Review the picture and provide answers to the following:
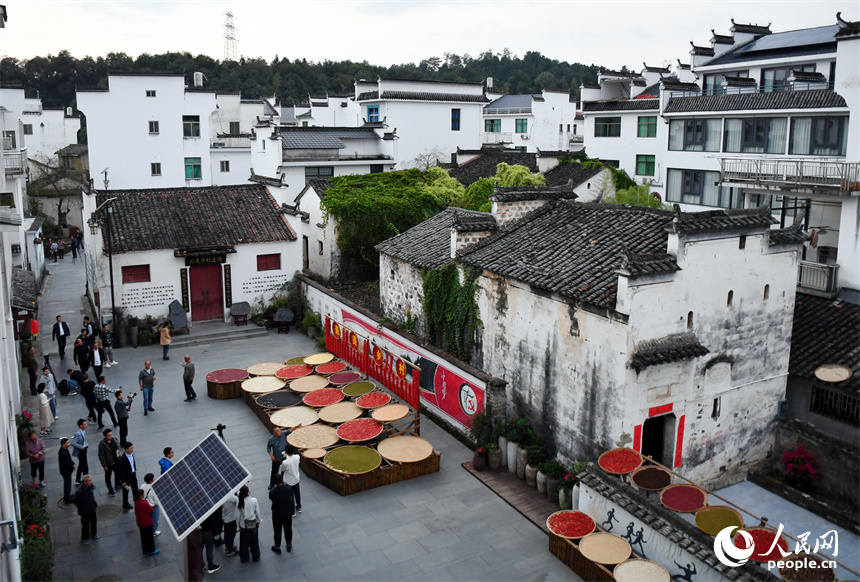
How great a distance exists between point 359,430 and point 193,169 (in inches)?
1216

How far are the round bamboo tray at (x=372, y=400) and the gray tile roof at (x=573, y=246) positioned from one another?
4.23 m

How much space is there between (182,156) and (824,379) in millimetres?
36721

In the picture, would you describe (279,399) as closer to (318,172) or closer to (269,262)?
(269,262)

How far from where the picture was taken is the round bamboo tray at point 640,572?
1126 cm

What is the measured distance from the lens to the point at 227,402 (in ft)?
66.6

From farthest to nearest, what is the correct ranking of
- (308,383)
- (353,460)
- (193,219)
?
(193,219) → (308,383) → (353,460)

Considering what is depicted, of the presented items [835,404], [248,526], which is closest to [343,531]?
[248,526]

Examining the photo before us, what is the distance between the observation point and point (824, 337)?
697 inches

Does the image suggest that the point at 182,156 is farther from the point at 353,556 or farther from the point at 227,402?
the point at 353,556

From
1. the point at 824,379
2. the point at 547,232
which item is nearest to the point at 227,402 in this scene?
the point at 547,232

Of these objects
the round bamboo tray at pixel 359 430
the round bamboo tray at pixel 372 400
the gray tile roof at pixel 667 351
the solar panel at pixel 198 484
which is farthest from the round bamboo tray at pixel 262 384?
the gray tile roof at pixel 667 351

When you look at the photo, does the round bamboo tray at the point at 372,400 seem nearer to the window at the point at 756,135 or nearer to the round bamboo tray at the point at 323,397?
the round bamboo tray at the point at 323,397

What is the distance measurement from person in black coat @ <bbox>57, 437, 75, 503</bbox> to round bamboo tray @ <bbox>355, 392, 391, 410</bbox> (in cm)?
676

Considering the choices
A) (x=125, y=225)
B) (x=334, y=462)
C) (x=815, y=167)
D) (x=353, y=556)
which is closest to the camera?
(x=353, y=556)
